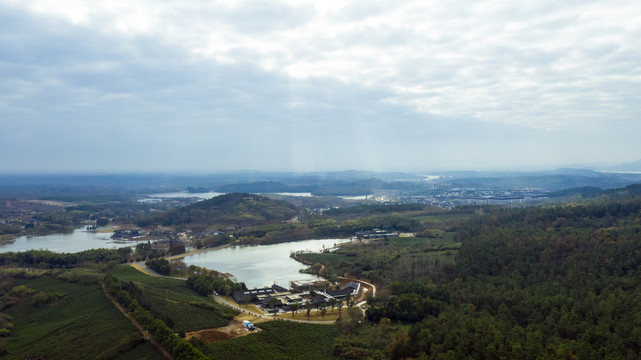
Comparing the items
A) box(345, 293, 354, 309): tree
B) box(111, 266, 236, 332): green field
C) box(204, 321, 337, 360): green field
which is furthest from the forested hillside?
box(111, 266, 236, 332): green field

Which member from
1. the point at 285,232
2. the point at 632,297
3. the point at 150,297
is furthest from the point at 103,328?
the point at 285,232

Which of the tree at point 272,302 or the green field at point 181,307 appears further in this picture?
the tree at point 272,302

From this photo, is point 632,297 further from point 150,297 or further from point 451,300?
point 150,297

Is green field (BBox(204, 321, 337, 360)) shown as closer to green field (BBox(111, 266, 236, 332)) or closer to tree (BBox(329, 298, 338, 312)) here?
green field (BBox(111, 266, 236, 332))

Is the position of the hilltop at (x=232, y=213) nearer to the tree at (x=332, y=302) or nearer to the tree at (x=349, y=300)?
the tree at (x=349, y=300)

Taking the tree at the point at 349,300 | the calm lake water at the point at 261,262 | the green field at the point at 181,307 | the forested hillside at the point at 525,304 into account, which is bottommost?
the calm lake water at the point at 261,262

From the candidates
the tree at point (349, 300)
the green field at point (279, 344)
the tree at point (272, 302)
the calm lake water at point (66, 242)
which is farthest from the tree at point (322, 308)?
the calm lake water at point (66, 242)
